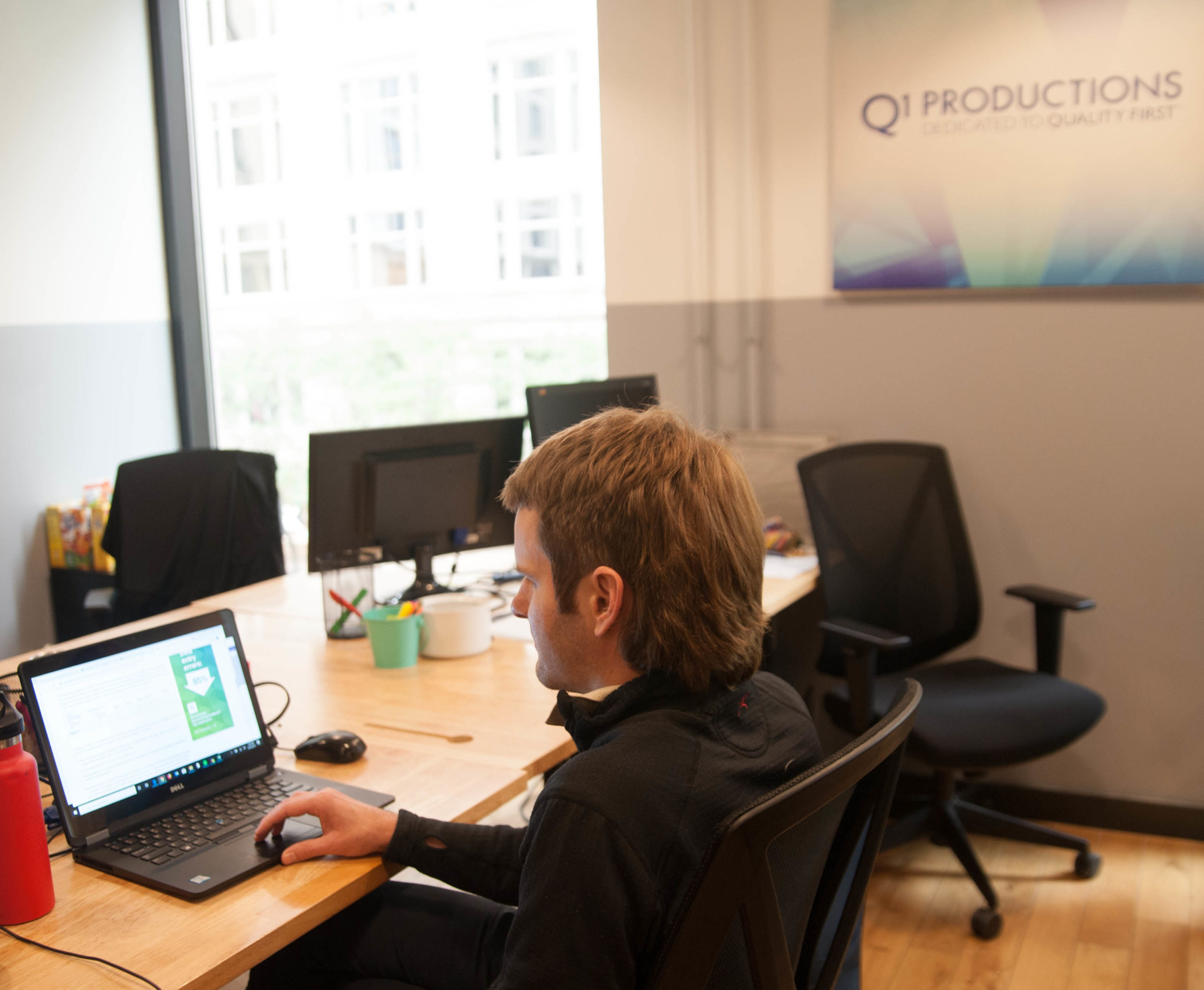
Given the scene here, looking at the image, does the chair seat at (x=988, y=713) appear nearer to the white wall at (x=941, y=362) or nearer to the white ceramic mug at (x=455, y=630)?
the white wall at (x=941, y=362)

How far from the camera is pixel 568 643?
1175mm

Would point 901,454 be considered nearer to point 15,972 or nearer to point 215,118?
point 15,972

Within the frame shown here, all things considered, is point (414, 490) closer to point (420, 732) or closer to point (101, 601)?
point (420, 732)

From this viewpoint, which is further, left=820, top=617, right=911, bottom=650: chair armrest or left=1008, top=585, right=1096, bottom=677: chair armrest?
left=1008, top=585, right=1096, bottom=677: chair armrest

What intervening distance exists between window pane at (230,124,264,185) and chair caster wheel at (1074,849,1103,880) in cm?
368

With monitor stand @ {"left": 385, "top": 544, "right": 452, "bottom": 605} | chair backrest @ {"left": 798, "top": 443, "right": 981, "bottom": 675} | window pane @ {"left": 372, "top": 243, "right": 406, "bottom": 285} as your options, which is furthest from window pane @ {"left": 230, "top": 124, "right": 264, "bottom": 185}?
chair backrest @ {"left": 798, "top": 443, "right": 981, "bottom": 675}

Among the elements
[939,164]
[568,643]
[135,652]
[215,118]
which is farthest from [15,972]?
[215,118]

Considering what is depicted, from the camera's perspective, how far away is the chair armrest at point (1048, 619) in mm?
2668

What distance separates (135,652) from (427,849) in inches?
18.2

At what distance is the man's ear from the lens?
1.12 metres

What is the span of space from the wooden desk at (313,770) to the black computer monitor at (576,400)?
66 cm

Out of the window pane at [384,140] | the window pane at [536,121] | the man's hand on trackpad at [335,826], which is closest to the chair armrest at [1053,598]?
the man's hand on trackpad at [335,826]

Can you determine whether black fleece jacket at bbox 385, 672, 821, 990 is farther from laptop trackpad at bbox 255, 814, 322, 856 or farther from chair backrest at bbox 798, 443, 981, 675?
chair backrest at bbox 798, 443, 981, 675

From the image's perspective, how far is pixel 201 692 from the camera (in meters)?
1.45
